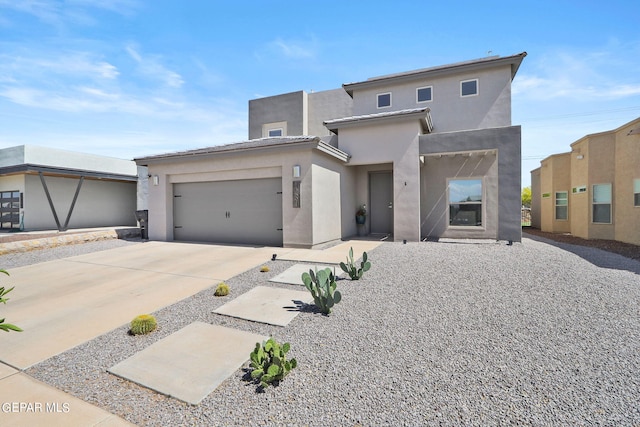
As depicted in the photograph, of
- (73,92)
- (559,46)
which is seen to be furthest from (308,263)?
(559,46)

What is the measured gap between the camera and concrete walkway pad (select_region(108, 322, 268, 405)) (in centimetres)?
260

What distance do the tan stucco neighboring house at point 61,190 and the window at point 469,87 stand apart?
19.1 meters

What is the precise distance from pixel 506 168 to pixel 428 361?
30.0ft

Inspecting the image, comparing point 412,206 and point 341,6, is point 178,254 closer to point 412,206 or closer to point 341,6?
point 412,206

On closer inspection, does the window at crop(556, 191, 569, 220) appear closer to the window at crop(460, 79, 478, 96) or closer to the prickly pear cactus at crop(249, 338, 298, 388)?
the window at crop(460, 79, 478, 96)

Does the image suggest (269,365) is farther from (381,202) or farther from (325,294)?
(381,202)

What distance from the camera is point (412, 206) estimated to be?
34.3 ft

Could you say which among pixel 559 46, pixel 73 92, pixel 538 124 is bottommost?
pixel 73 92

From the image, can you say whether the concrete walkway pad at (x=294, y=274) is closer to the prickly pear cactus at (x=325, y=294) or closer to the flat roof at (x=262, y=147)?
the prickly pear cactus at (x=325, y=294)

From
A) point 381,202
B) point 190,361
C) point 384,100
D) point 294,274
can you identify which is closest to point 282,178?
point 294,274

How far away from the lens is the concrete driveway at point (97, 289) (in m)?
3.56

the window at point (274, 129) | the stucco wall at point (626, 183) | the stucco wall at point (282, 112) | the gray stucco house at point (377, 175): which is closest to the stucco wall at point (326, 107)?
the stucco wall at point (282, 112)

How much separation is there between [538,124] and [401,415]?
130 ft

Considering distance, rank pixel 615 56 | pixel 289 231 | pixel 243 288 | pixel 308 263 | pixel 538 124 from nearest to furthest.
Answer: pixel 243 288
pixel 308 263
pixel 289 231
pixel 615 56
pixel 538 124
